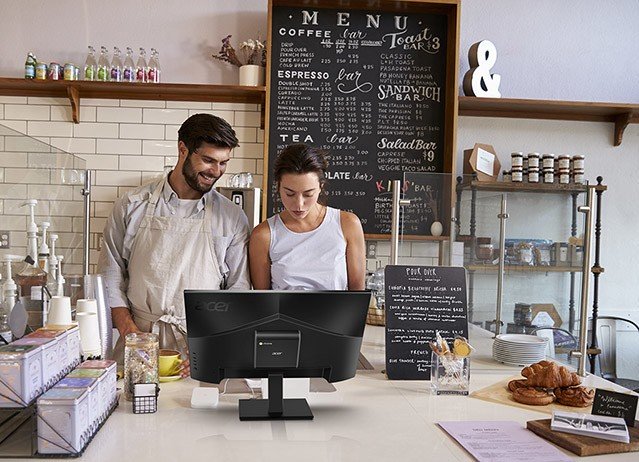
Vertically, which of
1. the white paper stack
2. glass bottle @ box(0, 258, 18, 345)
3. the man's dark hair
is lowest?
the white paper stack

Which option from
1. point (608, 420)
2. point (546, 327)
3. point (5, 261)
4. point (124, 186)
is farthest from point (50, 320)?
point (124, 186)

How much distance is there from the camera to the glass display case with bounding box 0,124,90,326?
230 cm

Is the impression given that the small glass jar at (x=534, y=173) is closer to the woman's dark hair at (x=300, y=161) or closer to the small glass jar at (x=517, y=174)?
the small glass jar at (x=517, y=174)

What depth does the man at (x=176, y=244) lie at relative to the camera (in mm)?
2422

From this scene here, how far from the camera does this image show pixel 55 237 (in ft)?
10.2

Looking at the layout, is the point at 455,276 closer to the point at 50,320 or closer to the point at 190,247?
the point at 190,247

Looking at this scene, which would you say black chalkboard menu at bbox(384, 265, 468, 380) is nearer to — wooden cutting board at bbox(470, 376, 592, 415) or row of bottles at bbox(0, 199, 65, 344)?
wooden cutting board at bbox(470, 376, 592, 415)

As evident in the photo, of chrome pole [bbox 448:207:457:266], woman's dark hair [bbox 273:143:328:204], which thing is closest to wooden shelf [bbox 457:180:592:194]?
chrome pole [bbox 448:207:457:266]

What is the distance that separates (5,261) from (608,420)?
187 centimetres

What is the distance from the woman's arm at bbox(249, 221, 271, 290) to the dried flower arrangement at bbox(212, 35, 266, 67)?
202 cm

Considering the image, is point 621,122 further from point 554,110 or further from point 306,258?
point 306,258

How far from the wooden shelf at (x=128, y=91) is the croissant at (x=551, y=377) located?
8.97 feet

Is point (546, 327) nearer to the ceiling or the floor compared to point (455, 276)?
nearer to the floor

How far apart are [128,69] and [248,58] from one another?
2.48 ft
